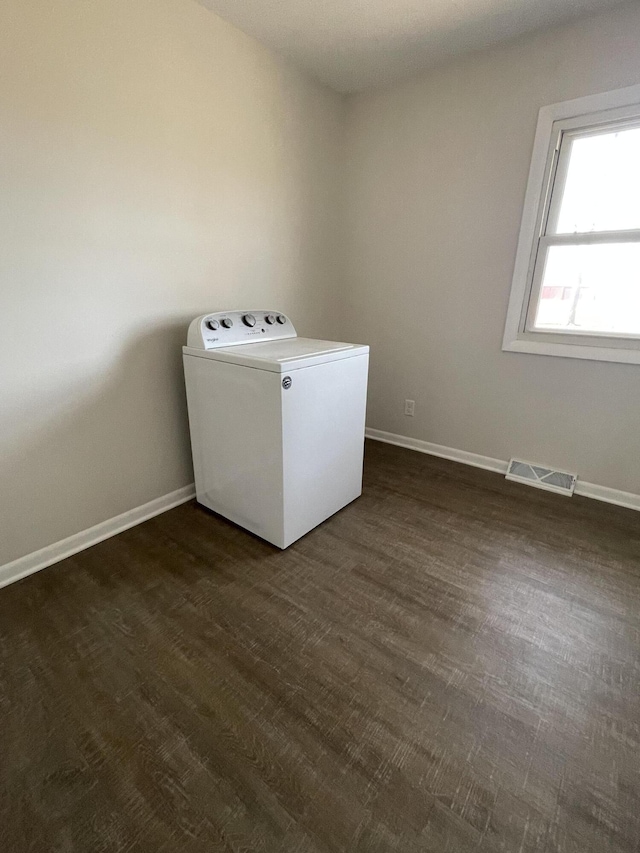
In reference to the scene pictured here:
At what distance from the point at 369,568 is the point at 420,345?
1.63m

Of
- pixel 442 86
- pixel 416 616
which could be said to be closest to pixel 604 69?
pixel 442 86

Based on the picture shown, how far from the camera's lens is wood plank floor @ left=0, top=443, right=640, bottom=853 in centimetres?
89

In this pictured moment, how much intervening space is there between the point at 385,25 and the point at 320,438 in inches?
78.1

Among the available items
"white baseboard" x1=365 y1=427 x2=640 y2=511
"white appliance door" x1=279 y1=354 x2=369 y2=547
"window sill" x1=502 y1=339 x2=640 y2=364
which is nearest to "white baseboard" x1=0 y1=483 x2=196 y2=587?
"white appliance door" x1=279 y1=354 x2=369 y2=547

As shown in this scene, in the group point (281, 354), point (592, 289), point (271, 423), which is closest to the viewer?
point (271, 423)

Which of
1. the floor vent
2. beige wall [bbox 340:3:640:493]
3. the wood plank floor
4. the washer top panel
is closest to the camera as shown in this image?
the wood plank floor

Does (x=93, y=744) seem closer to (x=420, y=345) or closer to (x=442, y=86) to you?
(x=420, y=345)

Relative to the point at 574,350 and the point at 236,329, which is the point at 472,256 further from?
the point at 236,329

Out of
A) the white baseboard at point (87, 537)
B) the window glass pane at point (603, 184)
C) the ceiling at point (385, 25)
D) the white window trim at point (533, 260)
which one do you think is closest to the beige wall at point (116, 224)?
the white baseboard at point (87, 537)

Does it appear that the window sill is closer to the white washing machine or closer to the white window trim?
the white window trim

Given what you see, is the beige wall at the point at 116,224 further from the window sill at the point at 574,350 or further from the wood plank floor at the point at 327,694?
the window sill at the point at 574,350

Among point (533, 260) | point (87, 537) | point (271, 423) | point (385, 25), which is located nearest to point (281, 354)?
point (271, 423)

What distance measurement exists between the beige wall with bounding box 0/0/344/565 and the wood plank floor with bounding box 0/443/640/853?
1.56 ft

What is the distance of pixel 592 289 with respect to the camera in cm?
211
